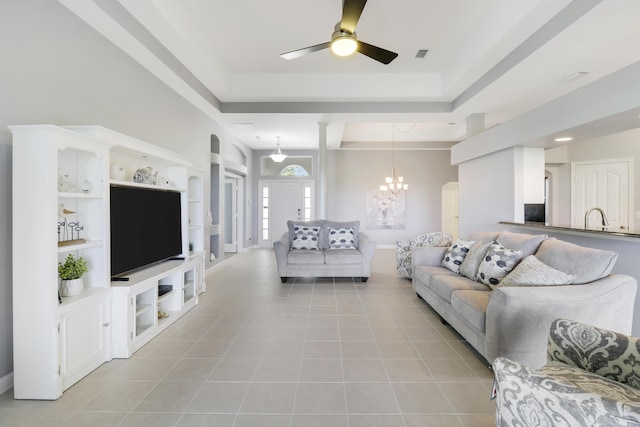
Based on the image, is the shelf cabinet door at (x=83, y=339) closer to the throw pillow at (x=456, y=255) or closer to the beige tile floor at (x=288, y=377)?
the beige tile floor at (x=288, y=377)

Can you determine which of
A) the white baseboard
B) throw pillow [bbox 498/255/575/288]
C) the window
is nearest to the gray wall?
the white baseboard

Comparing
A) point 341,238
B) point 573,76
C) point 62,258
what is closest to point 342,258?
point 341,238

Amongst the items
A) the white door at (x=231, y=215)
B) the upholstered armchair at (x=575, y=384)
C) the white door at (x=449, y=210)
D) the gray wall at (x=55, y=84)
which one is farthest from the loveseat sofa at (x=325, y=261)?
the white door at (x=449, y=210)

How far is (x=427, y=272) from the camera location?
359cm

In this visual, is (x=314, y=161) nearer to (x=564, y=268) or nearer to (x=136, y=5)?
(x=136, y=5)

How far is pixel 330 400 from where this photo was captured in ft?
6.41

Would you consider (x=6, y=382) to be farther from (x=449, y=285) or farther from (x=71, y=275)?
(x=449, y=285)

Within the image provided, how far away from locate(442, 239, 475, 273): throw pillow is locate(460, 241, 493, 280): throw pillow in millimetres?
127

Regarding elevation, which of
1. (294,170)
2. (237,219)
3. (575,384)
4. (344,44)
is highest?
(344,44)

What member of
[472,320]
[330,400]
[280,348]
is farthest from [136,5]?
[472,320]

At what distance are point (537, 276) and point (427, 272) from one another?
1388 mm

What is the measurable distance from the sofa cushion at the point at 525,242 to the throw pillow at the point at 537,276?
47cm

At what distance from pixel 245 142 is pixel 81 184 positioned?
5717 millimetres

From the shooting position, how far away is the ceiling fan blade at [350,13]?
2344 millimetres
